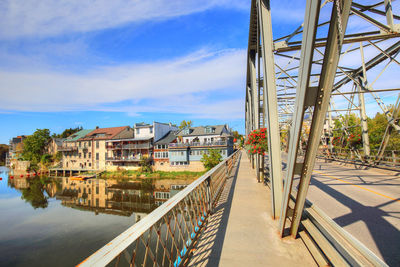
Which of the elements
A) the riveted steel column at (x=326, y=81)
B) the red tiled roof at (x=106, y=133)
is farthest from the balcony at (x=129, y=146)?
the riveted steel column at (x=326, y=81)

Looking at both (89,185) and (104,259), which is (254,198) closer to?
(104,259)

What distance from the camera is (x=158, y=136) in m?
42.3

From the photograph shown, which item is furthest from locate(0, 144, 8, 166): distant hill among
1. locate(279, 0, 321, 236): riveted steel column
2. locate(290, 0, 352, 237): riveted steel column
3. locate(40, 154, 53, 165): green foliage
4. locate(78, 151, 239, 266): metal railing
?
locate(290, 0, 352, 237): riveted steel column

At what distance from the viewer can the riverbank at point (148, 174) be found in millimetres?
34250

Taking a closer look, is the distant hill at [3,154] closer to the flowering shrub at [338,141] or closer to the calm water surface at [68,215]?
the calm water surface at [68,215]

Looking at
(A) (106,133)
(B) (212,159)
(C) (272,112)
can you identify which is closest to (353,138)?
(C) (272,112)

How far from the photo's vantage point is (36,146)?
54.1 m

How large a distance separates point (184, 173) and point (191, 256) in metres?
32.9

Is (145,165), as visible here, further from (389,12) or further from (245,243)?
(389,12)

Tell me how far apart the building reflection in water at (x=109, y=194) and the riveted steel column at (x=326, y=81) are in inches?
767

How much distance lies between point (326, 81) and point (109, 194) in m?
32.0

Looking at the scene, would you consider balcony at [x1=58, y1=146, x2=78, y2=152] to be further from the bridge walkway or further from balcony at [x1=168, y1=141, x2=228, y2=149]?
→ the bridge walkway

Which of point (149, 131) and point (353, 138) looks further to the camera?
point (149, 131)

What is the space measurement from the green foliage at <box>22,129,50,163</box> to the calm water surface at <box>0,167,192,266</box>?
18269mm
